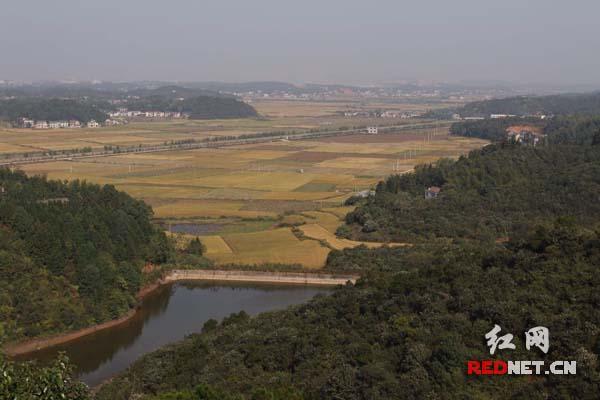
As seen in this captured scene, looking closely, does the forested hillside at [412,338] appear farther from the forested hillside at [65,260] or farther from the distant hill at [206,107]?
the distant hill at [206,107]

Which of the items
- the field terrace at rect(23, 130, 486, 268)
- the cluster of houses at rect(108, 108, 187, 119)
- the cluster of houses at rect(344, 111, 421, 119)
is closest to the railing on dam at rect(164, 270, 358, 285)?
the field terrace at rect(23, 130, 486, 268)

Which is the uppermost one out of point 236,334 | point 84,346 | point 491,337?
point 491,337

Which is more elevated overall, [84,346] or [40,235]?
[40,235]

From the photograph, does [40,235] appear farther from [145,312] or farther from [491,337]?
[491,337]

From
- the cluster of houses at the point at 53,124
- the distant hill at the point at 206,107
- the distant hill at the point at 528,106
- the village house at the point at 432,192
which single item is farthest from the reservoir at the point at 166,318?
the distant hill at the point at 528,106

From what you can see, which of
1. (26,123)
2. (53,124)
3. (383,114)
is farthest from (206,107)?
(26,123)

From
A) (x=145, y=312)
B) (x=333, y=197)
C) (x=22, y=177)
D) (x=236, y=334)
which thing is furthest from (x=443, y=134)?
(x=236, y=334)

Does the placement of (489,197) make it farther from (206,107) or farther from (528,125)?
(206,107)
